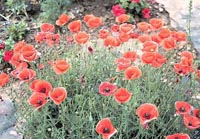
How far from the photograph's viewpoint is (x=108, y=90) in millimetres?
2594

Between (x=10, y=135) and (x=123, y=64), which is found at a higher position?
(x=123, y=64)

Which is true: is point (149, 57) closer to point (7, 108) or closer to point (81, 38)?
point (81, 38)

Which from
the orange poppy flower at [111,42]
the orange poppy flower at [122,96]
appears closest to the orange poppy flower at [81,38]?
the orange poppy flower at [111,42]

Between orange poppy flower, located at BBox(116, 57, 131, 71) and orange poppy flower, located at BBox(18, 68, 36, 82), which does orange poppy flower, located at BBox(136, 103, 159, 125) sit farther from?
orange poppy flower, located at BBox(18, 68, 36, 82)

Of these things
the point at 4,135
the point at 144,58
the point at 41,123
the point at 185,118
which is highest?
the point at 144,58

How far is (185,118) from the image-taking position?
254cm

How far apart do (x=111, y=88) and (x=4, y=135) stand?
1034mm

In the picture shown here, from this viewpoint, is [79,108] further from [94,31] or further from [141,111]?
[94,31]

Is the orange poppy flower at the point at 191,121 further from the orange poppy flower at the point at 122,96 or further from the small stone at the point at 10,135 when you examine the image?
the small stone at the point at 10,135

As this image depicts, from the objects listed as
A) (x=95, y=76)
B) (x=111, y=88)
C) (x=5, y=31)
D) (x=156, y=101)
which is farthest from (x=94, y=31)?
(x=111, y=88)

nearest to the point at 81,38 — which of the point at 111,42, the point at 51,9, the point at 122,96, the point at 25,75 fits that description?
the point at 111,42

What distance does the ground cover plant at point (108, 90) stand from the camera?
2670mm

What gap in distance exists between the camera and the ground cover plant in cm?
267

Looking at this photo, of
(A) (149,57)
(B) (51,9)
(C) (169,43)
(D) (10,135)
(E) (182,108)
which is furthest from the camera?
(B) (51,9)
